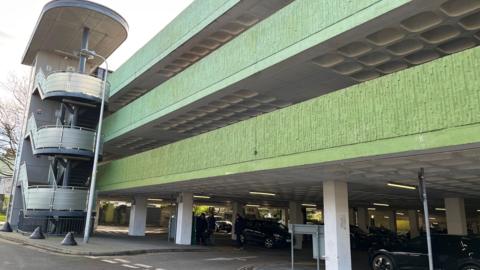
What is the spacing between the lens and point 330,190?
1279cm

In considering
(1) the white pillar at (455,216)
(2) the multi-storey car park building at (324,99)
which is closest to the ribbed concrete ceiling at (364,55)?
(2) the multi-storey car park building at (324,99)

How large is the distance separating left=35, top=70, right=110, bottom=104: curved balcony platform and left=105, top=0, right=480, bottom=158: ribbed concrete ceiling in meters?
9.55

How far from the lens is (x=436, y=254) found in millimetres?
13398

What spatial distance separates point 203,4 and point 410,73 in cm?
1091

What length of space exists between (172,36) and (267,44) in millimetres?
8195

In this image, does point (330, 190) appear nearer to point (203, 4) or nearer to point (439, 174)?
point (439, 174)

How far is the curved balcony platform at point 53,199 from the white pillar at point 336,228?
55.5 feet

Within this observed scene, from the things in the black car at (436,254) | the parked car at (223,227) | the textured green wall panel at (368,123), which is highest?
the textured green wall panel at (368,123)

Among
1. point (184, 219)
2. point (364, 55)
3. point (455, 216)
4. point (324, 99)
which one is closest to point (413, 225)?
point (455, 216)

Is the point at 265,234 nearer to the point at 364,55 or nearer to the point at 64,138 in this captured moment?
the point at 64,138

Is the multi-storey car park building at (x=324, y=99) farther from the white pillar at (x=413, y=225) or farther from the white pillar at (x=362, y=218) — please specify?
the white pillar at (x=413, y=225)

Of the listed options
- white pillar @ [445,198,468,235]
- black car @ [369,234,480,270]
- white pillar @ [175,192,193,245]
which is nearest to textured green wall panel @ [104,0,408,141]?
white pillar @ [175,192,193,245]

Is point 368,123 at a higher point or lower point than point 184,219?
higher

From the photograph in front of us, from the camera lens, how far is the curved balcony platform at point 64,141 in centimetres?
2456
